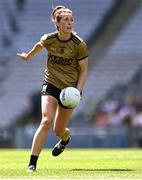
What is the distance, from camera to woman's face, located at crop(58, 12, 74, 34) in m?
10.0

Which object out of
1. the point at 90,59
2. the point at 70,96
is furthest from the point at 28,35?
the point at 70,96

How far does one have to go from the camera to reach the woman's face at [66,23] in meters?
10.0

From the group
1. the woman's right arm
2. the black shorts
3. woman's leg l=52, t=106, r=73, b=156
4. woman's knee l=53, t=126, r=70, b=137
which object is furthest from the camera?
woman's knee l=53, t=126, r=70, b=137

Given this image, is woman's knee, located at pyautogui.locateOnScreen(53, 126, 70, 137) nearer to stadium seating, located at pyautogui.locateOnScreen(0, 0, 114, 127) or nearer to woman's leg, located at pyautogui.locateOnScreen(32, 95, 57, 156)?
woman's leg, located at pyautogui.locateOnScreen(32, 95, 57, 156)

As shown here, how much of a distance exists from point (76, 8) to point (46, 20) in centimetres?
131

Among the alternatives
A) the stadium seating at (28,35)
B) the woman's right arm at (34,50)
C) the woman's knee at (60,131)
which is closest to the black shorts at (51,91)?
the woman's right arm at (34,50)

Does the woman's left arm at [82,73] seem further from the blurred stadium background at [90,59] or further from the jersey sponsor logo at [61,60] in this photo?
the blurred stadium background at [90,59]

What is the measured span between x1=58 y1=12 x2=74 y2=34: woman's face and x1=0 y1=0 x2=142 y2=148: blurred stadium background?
15.8m

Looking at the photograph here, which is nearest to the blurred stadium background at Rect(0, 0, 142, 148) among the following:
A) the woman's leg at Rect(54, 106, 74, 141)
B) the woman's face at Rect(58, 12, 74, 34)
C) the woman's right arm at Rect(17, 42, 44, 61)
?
the woman's leg at Rect(54, 106, 74, 141)

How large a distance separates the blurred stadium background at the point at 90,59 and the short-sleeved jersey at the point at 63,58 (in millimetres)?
15441

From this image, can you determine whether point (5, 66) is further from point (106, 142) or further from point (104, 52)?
point (106, 142)

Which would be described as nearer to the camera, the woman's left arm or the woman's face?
the woman's face

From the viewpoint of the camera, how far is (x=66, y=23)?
32.9ft

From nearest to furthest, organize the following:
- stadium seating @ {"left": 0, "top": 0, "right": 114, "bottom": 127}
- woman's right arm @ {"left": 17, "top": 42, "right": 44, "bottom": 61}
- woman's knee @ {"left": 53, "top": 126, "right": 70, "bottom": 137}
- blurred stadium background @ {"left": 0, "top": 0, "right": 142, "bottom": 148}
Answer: woman's right arm @ {"left": 17, "top": 42, "right": 44, "bottom": 61} < woman's knee @ {"left": 53, "top": 126, "right": 70, "bottom": 137} < blurred stadium background @ {"left": 0, "top": 0, "right": 142, "bottom": 148} < stadium seating @ {"left": 0, "top": 0, "right": 114, "bottom": 127}
